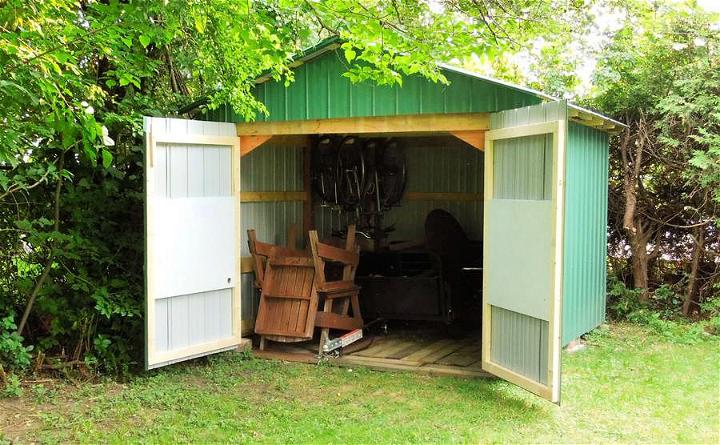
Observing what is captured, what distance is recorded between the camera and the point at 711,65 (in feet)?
24.6

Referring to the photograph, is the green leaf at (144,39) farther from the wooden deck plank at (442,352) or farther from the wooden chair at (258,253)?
the wooden deck plank at (442,352)

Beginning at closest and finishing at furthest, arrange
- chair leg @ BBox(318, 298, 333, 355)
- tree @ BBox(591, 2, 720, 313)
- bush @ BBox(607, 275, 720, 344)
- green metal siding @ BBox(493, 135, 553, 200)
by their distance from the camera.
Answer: green metal siding @ BBox(493, 135, 553, 200) < chair leg @ BBox(318, 298, 333, 355) < bush @ BBox(607, 275, 720, 344) < tree @ BBox(591, 2, 720, 313)

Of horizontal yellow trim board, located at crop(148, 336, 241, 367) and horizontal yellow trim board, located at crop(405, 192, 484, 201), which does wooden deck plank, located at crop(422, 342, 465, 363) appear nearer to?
horizontal yellow trim board, located at crop(148, 336, 241, 367)

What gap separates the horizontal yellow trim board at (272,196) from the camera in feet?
22.9

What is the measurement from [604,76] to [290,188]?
4307 millimetres

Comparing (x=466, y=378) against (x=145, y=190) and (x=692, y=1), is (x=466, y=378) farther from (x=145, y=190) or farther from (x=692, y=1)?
(x=692, y=1)

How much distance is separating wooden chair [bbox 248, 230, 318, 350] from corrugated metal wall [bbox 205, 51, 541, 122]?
1.39 metres

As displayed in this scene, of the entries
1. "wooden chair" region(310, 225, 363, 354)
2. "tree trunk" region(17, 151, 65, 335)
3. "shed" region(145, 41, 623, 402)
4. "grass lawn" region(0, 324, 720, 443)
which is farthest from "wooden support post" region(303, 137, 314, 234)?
"tree trunk" region(17, 151, 65, 335)

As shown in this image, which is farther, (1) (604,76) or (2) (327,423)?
(1) (604,76)

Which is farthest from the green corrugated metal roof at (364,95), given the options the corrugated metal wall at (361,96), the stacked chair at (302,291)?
the stacked chair at (302,291)

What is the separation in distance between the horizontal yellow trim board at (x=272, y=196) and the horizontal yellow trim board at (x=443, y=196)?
167 centimetres

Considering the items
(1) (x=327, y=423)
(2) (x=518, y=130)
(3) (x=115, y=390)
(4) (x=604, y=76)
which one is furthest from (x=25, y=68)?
(4) (x=604, y=76)

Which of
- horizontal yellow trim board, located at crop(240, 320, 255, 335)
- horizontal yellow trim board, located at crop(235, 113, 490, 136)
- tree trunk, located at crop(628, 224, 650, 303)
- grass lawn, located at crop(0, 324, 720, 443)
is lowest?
grass lawn, located at crop(0, 324, 720, 443)

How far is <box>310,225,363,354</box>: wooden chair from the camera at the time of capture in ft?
20.9
